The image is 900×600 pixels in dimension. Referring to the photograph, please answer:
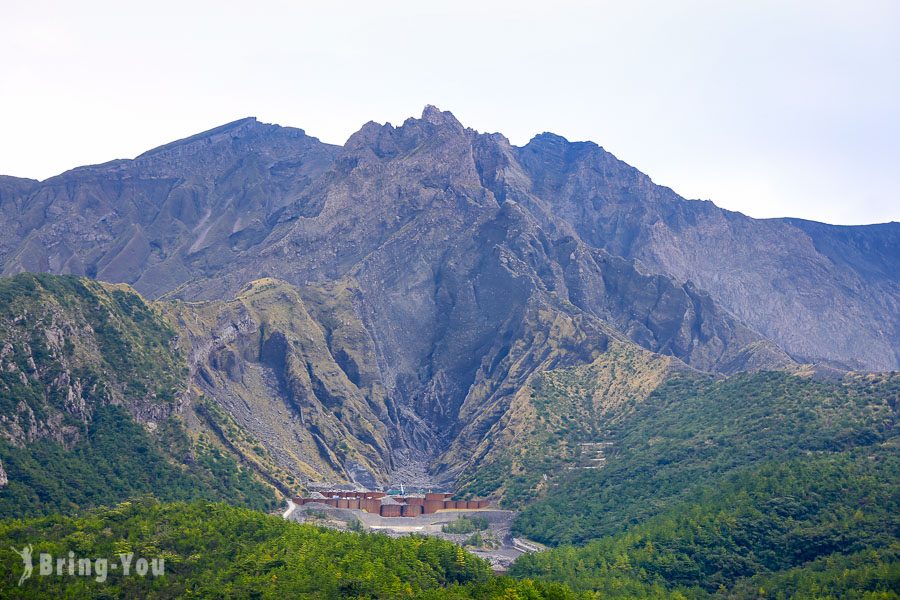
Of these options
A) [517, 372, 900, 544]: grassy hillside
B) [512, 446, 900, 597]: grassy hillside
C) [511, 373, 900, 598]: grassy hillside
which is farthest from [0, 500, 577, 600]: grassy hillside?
[517, 372, 900, 544]: grassy hillside

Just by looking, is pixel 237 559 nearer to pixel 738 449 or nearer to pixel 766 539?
pixel 766 539

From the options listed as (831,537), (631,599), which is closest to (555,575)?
(631,599)

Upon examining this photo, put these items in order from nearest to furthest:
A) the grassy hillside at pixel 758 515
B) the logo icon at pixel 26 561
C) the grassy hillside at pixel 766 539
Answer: the logo icon at pixel 26 561 < the grassy hillside at pixel 766 539 < the grassy hillside at pixel 758 515

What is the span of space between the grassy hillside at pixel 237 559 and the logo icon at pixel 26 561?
0.59 meters

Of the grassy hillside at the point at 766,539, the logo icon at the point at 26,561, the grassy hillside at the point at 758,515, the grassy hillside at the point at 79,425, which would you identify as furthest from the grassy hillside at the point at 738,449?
the logo icon at the point at 26,561

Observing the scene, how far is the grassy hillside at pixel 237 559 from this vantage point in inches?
4742

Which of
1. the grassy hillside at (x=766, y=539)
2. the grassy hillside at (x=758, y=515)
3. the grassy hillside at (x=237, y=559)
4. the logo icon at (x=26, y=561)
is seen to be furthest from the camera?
the grassy hillside at (x=758, y=515)

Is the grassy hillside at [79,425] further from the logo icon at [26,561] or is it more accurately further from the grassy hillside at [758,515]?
the grassy hillside at [758,515]

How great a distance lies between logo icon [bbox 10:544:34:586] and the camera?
11472 cm

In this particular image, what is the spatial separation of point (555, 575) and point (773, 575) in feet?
90.0

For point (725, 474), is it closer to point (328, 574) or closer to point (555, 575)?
point (555, 575)

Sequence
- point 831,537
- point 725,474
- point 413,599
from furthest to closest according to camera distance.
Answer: point 725,474, point 831,537, point 413,599

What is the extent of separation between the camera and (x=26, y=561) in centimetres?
11850

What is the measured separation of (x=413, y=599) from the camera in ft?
394
